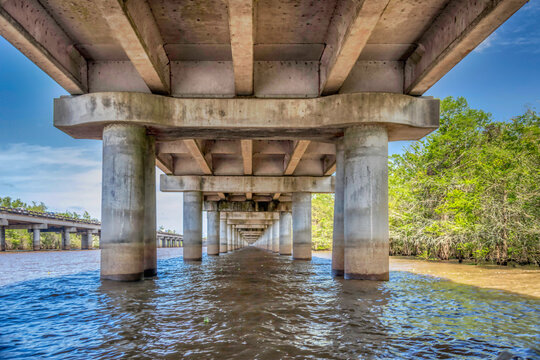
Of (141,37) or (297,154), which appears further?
(297,154)

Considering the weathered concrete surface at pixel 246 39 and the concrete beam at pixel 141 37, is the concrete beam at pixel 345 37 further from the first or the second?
the concrete beam at pixel 141 37

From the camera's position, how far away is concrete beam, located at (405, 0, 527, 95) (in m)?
9.04

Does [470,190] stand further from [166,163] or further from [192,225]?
[192,225]

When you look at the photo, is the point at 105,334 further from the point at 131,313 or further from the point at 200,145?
the point at 200,145

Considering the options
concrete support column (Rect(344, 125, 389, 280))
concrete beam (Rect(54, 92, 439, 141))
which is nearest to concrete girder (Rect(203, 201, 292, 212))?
concrete beam (Rect(54, 92, 439, 141))

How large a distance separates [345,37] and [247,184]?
18.0 metres

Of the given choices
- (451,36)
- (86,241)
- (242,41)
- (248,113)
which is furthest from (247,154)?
(86,241)

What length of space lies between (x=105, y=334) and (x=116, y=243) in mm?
7373

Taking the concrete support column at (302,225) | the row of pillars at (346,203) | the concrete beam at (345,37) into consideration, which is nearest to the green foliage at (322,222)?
the concrete support column at (302,225)

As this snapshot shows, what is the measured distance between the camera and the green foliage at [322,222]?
5434cm

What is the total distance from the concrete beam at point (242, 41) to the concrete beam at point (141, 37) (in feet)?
7.84

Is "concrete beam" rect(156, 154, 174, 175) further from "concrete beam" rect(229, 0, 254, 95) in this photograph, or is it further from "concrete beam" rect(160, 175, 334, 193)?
"concrete beam" rect(229, 0, 254, 95)

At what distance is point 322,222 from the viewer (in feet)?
188

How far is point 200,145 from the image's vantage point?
20.6 m
